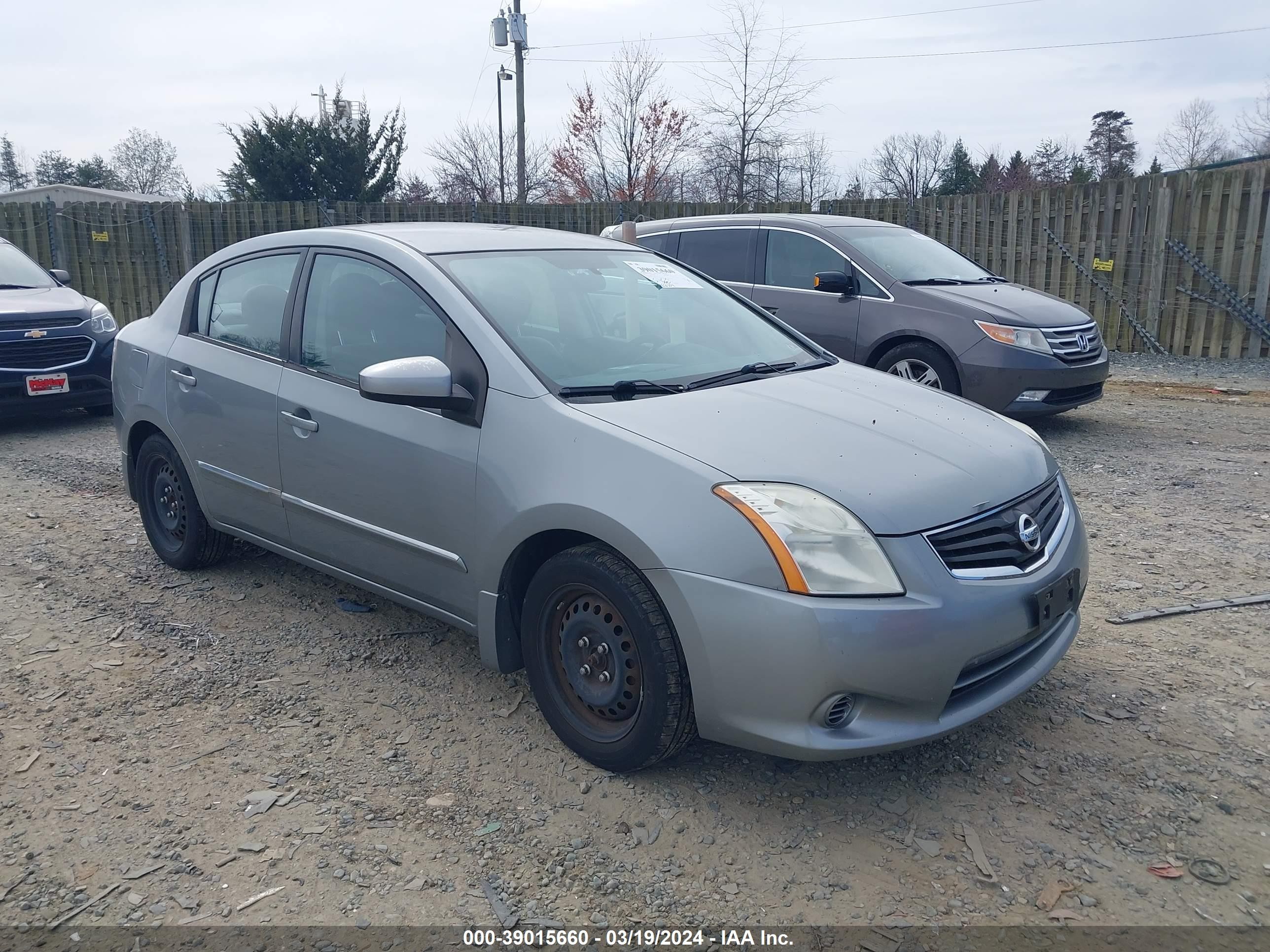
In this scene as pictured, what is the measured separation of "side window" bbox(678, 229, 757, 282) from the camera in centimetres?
878

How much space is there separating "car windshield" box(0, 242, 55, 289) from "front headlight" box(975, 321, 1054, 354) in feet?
27.6

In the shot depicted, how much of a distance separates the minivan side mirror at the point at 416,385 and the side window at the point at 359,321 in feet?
0.76

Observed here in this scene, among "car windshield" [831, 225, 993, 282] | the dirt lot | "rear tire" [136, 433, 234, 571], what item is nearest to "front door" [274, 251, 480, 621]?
the dirt lot

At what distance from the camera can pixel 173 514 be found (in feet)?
16.4

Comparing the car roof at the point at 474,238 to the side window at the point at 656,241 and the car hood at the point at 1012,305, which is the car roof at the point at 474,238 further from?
the side window at the point at 656,241

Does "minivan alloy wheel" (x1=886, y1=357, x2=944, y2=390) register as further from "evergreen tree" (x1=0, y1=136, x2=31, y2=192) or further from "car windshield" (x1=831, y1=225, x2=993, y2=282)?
"evergreen tree" (x1=0, y1=136, x2=31, y2=192)

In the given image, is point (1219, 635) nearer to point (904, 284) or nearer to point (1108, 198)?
point (904, 284)

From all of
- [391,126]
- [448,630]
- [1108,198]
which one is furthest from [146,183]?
[448,630]

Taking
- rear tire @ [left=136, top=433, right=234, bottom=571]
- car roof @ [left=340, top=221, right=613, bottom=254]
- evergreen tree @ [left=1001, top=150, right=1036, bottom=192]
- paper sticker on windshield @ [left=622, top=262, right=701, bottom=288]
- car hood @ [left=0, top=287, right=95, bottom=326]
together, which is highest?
evergreen tree @ [left=1001, top=150, right=1036, bottom=192]

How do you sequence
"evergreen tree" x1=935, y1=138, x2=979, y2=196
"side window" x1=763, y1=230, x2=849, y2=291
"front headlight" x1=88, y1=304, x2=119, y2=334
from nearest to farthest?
1. "side window" x1=763, y1=230, x2=849, y2=291
2. "front headlight" x1=88, y1=304, x2=119, y2=334
3. "evergreen tree" x1=935, y1=138, x2=979, y2=196

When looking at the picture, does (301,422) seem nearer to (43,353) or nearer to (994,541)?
(994,541)

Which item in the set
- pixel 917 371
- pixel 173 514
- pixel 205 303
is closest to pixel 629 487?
pixel 205 303

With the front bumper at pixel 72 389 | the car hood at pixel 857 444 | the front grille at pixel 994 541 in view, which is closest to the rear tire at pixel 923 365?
the car hood at pixel 857 444

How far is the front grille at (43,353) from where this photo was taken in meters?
8.05
